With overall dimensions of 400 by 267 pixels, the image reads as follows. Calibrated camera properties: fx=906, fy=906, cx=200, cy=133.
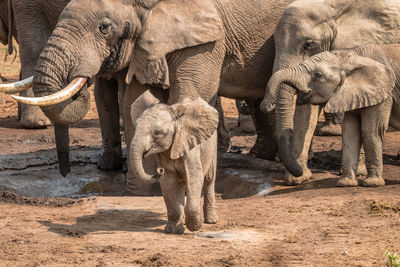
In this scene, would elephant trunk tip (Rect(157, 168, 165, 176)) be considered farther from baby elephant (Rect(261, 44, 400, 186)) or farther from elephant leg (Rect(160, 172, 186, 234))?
baby elephant (Rect(261, 44, 400, 186))

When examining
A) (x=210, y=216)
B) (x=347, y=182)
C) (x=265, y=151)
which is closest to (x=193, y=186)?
(x=210, y=216)

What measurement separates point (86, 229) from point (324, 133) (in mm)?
5796

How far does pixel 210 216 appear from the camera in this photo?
677 centimetres

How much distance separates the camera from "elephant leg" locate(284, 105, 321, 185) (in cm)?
877

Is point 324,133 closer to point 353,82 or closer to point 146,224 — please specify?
point 353,82

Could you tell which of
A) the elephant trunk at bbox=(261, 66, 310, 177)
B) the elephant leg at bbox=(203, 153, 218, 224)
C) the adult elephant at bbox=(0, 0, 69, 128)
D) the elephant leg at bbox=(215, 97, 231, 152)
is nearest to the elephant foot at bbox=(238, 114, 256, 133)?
the elephant leg at bbox=(215, 97, 231, 152)

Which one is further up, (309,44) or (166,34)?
(166,34)

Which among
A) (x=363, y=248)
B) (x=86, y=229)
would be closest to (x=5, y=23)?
(x=86, y=229)

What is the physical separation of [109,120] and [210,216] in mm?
3080

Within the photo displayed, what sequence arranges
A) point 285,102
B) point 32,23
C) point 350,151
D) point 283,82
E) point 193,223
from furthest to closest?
point 32,23 < point 285,102 < point 350,151 < point 283,82 < point 193,223

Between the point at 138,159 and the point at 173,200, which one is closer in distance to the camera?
the point at 138,159

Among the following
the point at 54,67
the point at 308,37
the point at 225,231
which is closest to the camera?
the point at 225,231

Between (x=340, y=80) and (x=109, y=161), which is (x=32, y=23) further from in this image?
(x=340, y=80)

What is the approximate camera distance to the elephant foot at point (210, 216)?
266 inches
